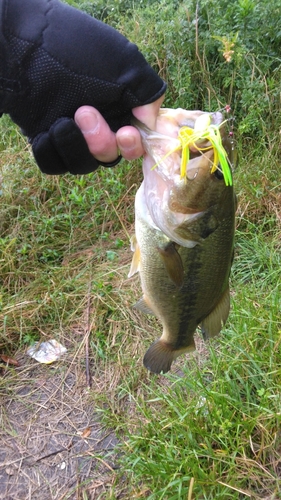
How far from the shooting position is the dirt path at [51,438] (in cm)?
263

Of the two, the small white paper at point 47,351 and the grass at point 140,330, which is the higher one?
the grass at point 140,330

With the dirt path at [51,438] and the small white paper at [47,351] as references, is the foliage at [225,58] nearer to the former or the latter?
the small white paper at [47,351]

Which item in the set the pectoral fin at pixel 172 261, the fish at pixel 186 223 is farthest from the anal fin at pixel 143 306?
the pectoral fin at pixel 172 261

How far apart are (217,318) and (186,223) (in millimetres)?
425

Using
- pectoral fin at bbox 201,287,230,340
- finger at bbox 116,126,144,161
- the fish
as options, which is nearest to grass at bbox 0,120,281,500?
pectoral fin at bbox 201,287,230,340

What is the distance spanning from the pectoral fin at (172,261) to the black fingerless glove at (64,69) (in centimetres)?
44

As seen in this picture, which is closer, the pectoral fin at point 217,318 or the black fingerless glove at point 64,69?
the black fingerless glove at point 64,69

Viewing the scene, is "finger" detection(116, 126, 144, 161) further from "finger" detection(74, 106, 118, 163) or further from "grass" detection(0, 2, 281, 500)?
"grass" detection(0, 2, 281, 500)

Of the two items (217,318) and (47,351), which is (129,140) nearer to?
(217,318)

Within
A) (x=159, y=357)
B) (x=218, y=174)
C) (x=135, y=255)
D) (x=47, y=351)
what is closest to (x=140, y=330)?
(x=47, y=351)

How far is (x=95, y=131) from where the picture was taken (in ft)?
4.99

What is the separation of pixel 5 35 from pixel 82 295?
2412 mm

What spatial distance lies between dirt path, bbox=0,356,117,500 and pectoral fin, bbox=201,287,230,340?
3.94 feet

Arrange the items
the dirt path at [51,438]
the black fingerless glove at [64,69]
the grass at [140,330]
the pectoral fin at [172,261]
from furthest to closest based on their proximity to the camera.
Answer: the dirt path at [51,438] → the grass at [140,330] → the pectoral fin at [172,261] → the black fingerless glove at [64,69]
